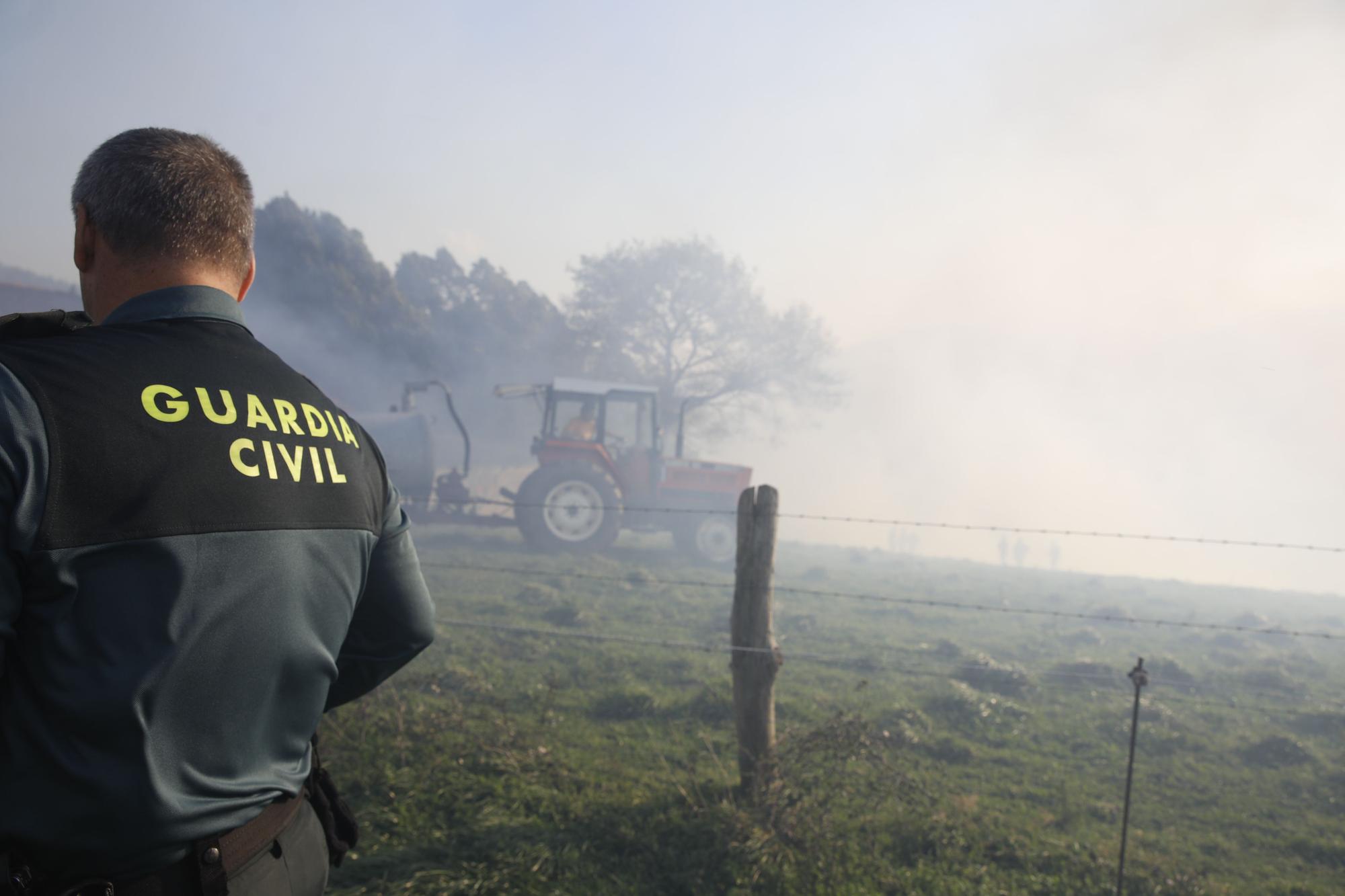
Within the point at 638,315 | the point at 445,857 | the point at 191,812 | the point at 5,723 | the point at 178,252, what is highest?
the point at 638,315

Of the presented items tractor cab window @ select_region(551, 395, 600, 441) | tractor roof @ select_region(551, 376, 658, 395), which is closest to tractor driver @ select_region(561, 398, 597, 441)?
tractor cab window @ select_region(551, 395, 600, 441)

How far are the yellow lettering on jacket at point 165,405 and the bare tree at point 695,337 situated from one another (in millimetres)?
27497

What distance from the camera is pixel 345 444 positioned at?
5.60ft

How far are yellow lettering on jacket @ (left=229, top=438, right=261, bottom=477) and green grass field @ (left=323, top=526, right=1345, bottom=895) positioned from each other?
9.11 feet

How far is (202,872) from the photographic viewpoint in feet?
4.65

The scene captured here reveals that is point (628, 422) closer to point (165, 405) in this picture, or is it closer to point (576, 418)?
point (576, 418)

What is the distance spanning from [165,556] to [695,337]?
94.6 ft

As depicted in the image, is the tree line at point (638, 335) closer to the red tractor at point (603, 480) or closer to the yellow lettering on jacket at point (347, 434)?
the red tractor at point (603, 480)

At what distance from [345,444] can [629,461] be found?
1221cm

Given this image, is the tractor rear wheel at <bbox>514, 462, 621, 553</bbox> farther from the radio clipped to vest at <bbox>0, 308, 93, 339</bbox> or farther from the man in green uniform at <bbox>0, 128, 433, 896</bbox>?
the radio clipped to vest at <bbox>0, 308, 93, 339</bbox>

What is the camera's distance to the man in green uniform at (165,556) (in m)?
1.22

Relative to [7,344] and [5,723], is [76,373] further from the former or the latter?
[5,723]

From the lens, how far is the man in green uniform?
4.02 feet

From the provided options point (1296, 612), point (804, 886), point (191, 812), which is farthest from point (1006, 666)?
point (1296, 612)
